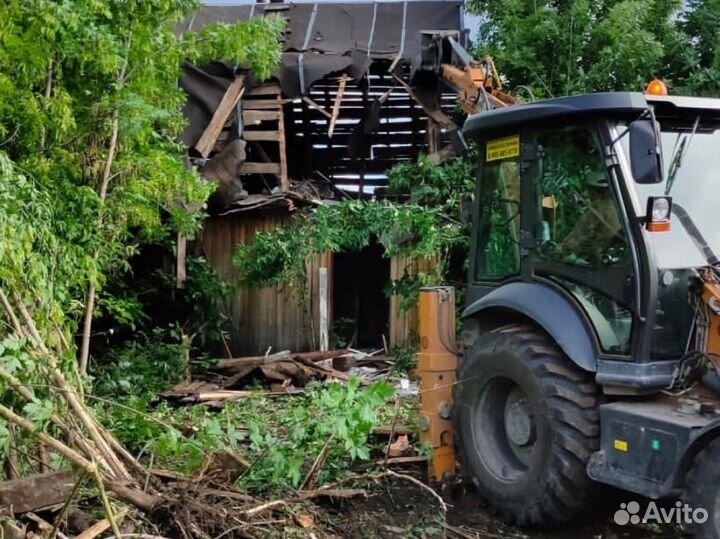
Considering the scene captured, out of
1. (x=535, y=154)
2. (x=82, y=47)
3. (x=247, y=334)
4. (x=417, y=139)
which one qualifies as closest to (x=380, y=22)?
(x=417, y=139)

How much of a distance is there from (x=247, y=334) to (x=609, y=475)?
774 centimetres

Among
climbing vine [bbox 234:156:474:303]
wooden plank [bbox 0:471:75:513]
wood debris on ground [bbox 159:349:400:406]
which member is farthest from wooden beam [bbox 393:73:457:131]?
wooden plank [bbox 0:471:75:513]

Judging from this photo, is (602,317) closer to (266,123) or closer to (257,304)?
(257,304)

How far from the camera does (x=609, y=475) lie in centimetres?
379

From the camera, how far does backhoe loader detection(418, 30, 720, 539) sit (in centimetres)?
371

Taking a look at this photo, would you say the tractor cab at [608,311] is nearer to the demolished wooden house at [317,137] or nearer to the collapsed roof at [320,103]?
the demolished wooden house at [317,137]

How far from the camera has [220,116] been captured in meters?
10.3

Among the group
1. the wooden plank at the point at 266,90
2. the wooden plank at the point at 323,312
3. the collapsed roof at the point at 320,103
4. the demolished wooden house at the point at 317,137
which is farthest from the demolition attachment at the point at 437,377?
the wooden plank at the point at 266,90

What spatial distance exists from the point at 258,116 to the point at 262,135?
264 mm

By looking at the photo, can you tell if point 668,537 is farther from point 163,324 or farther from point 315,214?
point 163,324

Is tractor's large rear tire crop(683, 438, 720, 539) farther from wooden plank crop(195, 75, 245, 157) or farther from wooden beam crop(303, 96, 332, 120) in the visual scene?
wooden beam crop(303, 96, 332, 120)

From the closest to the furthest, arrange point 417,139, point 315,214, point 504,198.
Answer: point 504,198
point 315,214
point 417,139

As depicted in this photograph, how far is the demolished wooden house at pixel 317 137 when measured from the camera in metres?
10.4

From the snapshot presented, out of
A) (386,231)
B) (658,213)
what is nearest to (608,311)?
(658,213)
